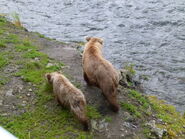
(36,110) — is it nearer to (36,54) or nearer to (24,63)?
(24,63)

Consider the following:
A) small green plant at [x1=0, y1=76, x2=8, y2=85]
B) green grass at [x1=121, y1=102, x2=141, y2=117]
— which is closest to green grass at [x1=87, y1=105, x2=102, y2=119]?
green grass at [x1=121, y1=102, x2=141, y2=117]

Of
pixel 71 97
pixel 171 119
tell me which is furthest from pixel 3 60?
pixel 171 119

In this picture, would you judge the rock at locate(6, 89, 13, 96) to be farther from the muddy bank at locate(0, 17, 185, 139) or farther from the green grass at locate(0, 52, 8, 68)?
the green grass at locate(0, 52, 8, 68)

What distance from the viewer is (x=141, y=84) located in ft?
33.6

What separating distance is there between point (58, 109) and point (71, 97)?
29.7 inches

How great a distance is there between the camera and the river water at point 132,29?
1073cm

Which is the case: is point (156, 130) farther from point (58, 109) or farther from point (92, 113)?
point (58, 109)

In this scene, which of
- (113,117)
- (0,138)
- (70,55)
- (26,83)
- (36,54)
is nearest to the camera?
(0,138)

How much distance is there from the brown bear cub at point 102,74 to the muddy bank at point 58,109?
1.16 feet

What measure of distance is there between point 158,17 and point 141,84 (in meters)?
5.76

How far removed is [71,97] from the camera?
599cm

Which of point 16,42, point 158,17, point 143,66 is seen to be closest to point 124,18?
point 158,17

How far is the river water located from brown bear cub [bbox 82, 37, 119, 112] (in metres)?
3.29

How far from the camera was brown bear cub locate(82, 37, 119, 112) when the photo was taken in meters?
6.40
